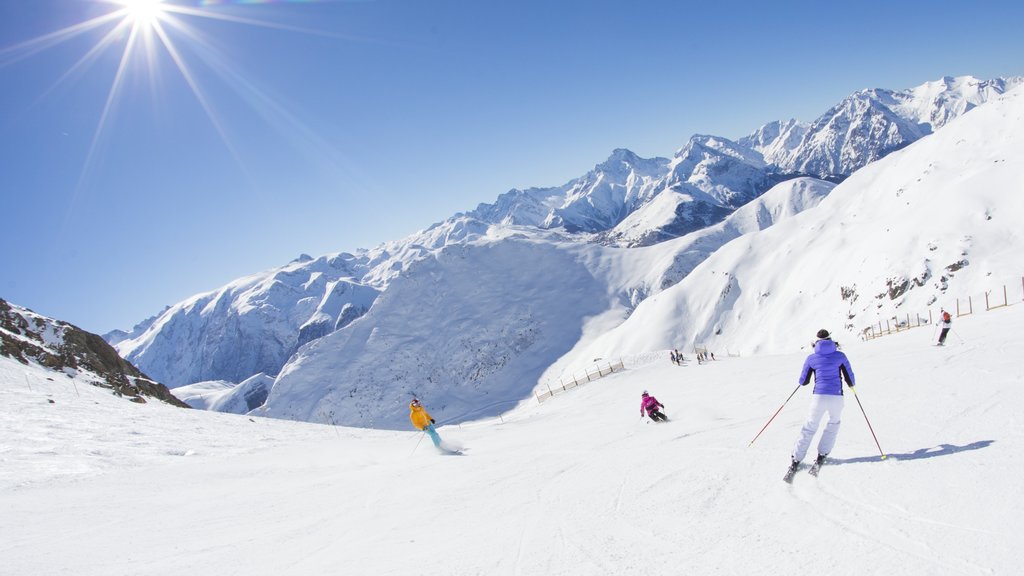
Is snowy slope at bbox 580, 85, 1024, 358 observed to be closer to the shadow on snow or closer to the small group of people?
the shadow on snow

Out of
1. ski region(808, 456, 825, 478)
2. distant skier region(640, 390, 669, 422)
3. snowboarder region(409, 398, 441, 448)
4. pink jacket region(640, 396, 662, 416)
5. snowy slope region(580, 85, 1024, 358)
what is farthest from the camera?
snowy slope region(580, 85, 1024, 358)

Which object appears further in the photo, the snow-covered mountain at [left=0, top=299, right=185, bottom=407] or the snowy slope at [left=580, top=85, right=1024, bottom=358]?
the snowy slope at [left=580, top=85, right=1024, bottom=358]

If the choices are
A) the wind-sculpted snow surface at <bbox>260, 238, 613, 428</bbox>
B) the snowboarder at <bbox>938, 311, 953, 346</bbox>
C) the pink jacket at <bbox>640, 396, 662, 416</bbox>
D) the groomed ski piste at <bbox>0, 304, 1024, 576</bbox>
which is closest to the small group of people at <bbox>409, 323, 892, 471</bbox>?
the groomed ski piste at <bbox>0, 304, 1024, 576</bbox>

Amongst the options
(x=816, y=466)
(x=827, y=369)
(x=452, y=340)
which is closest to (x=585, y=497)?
(x=816, y=466)

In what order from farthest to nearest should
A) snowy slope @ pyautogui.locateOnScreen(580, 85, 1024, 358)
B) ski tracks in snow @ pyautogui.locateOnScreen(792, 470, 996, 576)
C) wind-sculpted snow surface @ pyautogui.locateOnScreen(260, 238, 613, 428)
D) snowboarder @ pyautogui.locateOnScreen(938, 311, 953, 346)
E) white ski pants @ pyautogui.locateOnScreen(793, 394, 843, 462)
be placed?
wind-sculpted snow surface @ pyautogui.locateOnScreen(260, 238, 613, 428)
snowy slope @ pyautogui.locateOnScreen(580, 85, 1024, 358)
snowboarder @ pyautogui.locateOnScreen(938, 311, 953, 346)
white ski pants @ pyautogui.locateOnScreen(793, 394, 843, 462)
ski tracks in snow @ pyautogui.locateOnScreen(792, 470, 996, 576)

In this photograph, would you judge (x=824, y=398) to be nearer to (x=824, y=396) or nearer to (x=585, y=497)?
(x=824, y=396)

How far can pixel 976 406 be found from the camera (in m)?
9.49

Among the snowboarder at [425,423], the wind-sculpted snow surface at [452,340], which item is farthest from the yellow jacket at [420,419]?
the wind-sculpted snow surface at [452,340]

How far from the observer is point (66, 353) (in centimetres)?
3111

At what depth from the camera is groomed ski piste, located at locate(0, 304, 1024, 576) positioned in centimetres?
576

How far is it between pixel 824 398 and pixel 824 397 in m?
0.02

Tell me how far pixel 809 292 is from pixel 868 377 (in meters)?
82.2

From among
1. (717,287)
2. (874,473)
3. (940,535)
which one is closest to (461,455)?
(874,473)

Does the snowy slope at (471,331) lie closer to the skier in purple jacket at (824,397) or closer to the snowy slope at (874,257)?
the snowy slope at (874,257)
